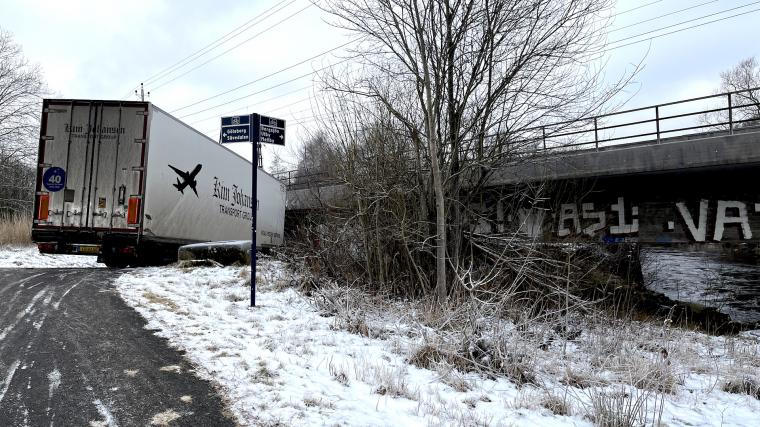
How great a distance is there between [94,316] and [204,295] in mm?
1947

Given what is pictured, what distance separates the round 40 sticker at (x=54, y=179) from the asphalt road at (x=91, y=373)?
494 centimetres

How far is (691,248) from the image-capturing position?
42.5 feet

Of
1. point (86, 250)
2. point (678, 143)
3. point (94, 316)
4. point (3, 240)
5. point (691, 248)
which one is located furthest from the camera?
point (3, 240)

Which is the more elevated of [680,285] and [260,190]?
[260,190]

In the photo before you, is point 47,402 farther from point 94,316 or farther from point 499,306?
point 499,306

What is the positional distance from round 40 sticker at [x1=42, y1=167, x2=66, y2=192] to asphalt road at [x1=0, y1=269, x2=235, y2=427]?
4.94m

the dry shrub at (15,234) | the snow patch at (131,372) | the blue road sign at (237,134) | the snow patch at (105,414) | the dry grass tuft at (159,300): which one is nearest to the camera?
the snow patch at (105,414)

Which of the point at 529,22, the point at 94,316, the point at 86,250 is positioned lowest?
the point at 94,316

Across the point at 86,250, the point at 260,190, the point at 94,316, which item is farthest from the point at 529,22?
the point at 260,190

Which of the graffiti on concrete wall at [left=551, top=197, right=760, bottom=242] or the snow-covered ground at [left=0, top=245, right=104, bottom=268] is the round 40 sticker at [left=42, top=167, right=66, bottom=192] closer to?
the snow-covered ground at [left=0, top=245, right=104, bottom=268]

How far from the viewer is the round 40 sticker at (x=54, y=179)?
Answer: 10.6 m

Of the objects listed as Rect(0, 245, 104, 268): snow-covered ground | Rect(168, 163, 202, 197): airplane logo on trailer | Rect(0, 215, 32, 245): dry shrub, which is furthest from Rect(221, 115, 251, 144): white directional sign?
Rect(0, 215, 32, 245): dry shrub

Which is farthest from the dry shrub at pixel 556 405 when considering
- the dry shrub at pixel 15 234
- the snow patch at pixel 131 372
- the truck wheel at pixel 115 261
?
the dry shrub at pixel 15 234

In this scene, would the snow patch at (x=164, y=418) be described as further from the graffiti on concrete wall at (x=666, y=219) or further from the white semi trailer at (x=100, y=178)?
the graffiti on concrete wall at (x=666, y=219)
